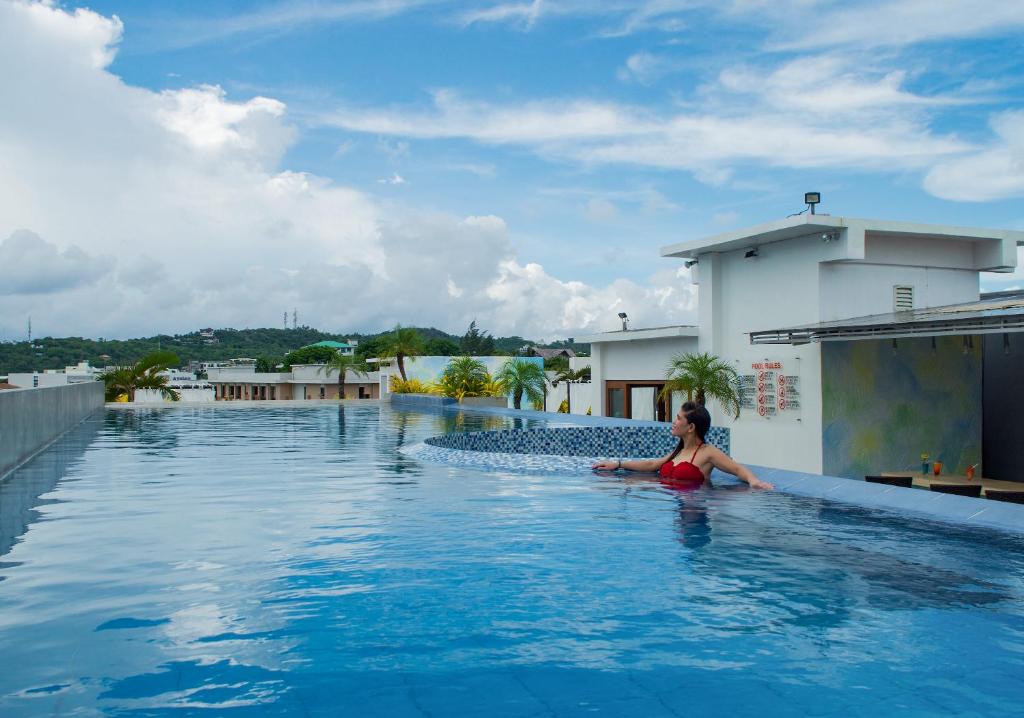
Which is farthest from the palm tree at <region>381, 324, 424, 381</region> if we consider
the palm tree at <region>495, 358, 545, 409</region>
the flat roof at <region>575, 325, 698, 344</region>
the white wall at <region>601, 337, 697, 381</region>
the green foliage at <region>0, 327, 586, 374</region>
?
the white wall at <region>601, 337, 697, 381</region>

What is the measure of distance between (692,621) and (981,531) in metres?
4.24

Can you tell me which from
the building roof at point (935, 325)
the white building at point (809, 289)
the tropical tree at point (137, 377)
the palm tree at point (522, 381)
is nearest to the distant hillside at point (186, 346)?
the tropical tree at point (137, 377)

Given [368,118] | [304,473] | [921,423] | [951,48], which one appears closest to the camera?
[304,473]

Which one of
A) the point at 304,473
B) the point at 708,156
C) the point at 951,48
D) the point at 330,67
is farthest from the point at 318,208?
the point at 951,48

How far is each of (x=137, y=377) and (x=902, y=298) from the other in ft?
118

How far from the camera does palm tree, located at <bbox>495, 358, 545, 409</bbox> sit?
3309cm

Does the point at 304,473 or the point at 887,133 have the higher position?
the point at 887,133

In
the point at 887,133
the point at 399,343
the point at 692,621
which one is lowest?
the point at 692,621

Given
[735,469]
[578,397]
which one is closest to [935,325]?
[735,469]

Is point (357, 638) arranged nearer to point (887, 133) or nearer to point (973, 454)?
point (973, 454)

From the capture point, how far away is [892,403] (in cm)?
1452

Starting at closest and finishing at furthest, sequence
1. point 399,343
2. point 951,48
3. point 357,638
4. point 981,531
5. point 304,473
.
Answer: point 357,638 < point 981,531 < point 304,473 < point 951,48 < point 399,343

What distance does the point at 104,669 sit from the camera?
4047 mm

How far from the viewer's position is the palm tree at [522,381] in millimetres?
33094
